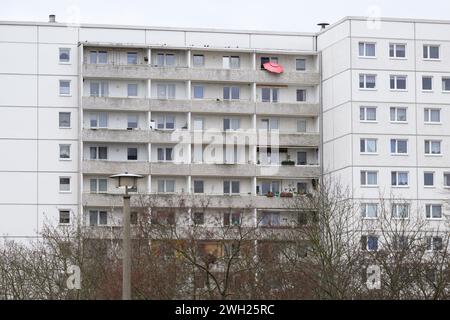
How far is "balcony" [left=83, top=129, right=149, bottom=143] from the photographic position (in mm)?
109750

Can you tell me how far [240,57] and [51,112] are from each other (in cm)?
1539

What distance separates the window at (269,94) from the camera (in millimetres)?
114625

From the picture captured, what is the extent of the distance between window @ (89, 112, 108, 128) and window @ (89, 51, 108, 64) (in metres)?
3.99

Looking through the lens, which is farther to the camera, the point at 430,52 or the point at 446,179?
the point at 446,179

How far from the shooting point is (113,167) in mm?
110312

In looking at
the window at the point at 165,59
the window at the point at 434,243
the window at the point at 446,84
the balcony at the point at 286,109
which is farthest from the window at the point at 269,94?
the window at the point at 434,243

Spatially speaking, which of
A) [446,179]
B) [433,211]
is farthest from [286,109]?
[433,211]

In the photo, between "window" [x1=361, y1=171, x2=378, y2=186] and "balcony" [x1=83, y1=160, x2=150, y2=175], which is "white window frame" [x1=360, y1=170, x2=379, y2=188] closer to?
"window" [x1=361, y1=171, x2=378, y2=186]

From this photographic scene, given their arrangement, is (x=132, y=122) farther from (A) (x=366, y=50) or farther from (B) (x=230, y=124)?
(A) (x=366, y=50)

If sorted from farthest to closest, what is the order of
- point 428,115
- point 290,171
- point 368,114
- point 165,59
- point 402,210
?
point 165,59 → point 290,171 → point 428,115 → point 368,114 → point 402,210

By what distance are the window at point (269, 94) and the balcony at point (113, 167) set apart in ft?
35.5

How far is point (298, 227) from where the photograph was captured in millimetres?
68188

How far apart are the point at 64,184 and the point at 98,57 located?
10036 millimetres
